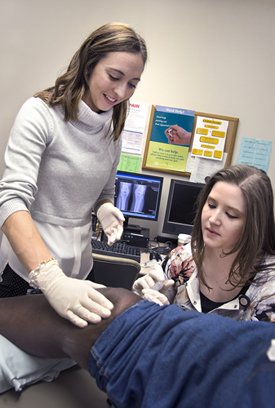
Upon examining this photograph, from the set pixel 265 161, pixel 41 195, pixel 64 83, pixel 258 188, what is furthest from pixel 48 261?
pixel 265 161

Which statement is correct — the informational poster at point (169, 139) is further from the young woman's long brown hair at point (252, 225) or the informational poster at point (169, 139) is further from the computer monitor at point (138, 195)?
the young woman's long brown hair at point (252, 225)

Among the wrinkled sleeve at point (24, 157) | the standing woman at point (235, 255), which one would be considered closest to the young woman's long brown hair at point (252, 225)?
the standing woman at point (235, 255)

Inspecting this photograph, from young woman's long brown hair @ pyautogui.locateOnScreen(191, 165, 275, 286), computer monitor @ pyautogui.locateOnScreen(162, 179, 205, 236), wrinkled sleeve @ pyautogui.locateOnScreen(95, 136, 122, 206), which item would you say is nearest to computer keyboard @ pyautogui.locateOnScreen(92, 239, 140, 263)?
computer monitor @ pyautogui.locateOnScreen(162, 179, 205, 236)

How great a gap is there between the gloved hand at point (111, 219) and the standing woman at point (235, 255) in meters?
0.22

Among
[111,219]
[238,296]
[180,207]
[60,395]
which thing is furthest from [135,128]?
[60,395]

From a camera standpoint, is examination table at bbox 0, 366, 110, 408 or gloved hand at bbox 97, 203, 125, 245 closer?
examination table at bbox 0, 366, 110, 408

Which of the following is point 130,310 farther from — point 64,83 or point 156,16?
point 156,16

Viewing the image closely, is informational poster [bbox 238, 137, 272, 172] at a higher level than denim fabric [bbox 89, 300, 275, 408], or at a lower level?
higher

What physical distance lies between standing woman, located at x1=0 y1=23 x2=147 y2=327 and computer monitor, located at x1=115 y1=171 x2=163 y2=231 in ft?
3.86

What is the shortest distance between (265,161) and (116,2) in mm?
1662

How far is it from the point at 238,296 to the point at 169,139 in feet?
5.24

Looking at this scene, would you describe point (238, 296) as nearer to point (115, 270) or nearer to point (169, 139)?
point (115, 270)

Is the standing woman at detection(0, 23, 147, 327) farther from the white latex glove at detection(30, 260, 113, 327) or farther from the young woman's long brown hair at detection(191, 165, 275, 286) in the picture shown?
the young woman's long brown hair at detection(191, 165, 275, 286)

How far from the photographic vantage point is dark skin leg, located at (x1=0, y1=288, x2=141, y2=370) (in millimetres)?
787
